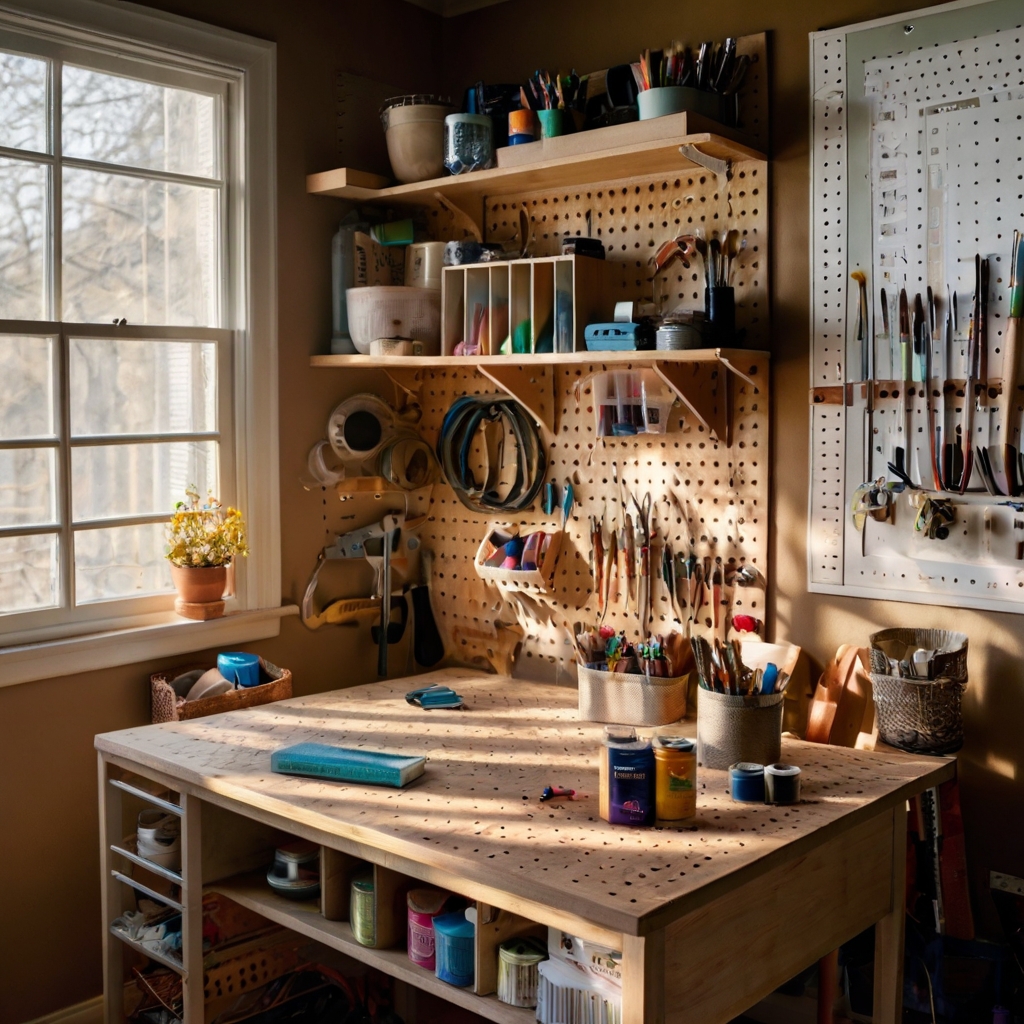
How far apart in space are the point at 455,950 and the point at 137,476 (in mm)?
1528

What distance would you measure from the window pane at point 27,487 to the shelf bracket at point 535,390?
1.11m

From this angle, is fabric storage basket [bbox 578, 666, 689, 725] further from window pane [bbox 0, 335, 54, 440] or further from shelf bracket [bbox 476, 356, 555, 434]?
window pane [bbox 0, 335, 54, 440]

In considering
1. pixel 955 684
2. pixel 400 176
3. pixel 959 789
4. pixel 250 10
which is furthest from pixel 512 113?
pixel 959 789

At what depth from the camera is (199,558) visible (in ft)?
9.50

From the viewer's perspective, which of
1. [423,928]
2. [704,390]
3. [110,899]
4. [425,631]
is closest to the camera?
[423,928]

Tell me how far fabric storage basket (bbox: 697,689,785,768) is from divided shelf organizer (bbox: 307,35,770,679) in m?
0.54

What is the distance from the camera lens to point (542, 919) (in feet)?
5.71

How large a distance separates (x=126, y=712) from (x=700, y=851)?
162cm

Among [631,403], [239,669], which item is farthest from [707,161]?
[239,669]

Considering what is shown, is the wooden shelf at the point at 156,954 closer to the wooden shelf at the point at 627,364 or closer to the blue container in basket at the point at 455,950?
the blue container in basket at the point at 455,950

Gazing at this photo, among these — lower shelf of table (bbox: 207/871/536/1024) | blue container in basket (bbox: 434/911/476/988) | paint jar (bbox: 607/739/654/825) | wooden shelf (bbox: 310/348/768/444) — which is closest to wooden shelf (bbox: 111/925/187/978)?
lower shelf of table (bbox: 207/871/536/1024)

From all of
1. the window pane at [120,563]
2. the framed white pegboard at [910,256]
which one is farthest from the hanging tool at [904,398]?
the window pane at [120,563]

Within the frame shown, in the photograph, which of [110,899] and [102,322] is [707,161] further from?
[110,899]

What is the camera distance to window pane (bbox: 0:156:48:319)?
8.59 feet
